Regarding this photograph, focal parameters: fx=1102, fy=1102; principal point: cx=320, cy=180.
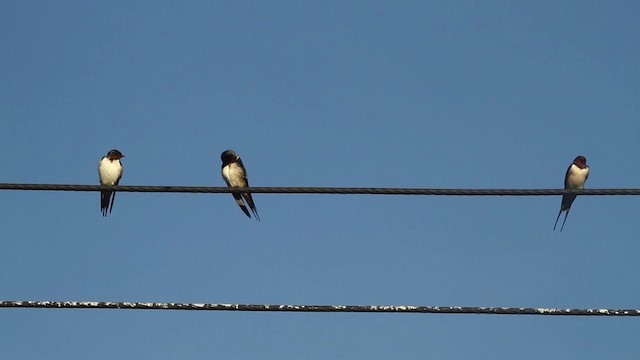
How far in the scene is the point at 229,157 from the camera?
15336 mm

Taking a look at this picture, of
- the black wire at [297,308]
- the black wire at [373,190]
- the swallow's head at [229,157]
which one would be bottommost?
the black wire at [297,308]

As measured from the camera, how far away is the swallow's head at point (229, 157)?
15320 mm

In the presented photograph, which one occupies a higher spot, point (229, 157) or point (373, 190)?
point (229, 157)

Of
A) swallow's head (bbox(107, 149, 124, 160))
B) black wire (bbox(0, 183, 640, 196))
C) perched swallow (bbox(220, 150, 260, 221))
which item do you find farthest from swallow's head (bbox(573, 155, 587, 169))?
black wire (bbox(0, 183, 640, 196))

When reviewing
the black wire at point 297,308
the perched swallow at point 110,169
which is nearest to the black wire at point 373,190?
the black wire at point 297,308

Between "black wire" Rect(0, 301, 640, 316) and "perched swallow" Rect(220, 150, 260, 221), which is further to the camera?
"perched swallow" Rect(220, 150, 260, 221)

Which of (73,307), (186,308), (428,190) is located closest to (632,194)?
(428,190)

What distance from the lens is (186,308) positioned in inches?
238

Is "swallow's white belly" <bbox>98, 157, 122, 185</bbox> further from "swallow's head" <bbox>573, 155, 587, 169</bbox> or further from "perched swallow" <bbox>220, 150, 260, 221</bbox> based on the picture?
"swallow's head" <bbox>573, 155, 587, 169</bbox>

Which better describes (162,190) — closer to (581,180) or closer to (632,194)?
(632,194)

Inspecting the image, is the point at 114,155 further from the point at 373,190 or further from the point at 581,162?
the point at 373,190

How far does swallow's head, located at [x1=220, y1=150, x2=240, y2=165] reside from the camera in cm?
1532

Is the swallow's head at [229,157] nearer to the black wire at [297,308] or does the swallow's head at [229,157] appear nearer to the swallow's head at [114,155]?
the swallow's head at [114,155]

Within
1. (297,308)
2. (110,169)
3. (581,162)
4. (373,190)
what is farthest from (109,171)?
(297,308)
